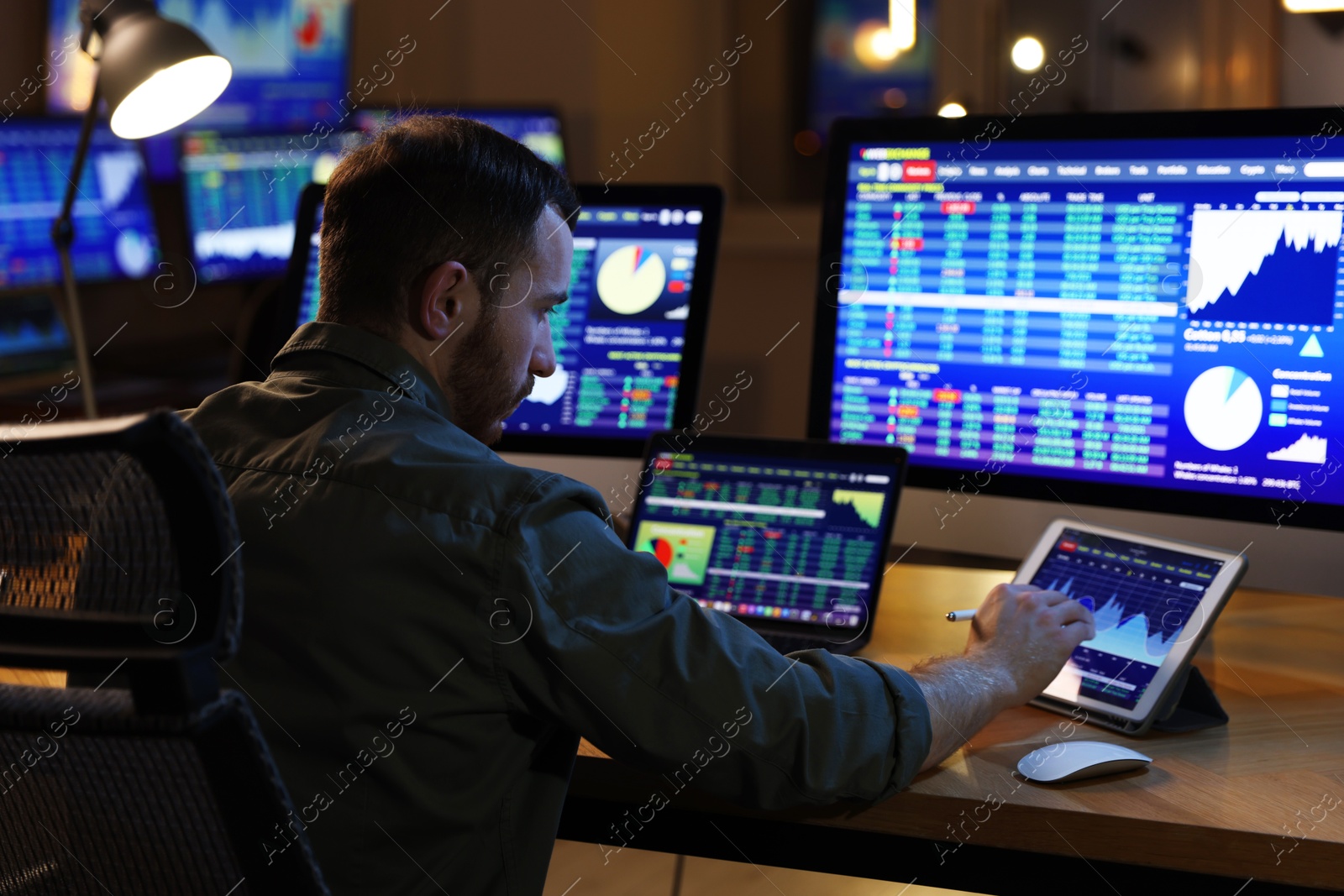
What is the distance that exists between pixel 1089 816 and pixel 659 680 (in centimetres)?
35

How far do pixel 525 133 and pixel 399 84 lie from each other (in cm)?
83

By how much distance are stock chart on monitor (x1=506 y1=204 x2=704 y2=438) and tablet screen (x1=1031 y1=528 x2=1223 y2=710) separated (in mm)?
568

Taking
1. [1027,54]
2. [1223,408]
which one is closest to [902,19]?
[1027,54]

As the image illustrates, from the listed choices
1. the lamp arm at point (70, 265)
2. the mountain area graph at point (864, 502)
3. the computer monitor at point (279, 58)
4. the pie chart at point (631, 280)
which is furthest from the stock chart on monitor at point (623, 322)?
the computer monitor at point (279, 58)

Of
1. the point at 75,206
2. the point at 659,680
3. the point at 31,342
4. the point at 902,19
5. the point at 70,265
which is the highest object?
the point at 902,19

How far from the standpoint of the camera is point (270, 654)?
0.77 m

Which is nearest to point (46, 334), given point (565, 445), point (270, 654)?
point (565, 445)

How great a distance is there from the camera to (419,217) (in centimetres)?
91

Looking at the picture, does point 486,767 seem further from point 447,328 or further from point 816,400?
point 816,400

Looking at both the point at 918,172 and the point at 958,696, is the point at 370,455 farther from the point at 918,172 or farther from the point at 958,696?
the point at 918,172

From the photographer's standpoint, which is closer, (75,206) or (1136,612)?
(1136,612)

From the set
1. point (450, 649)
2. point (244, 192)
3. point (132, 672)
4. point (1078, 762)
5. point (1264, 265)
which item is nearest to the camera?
point (132, 672)

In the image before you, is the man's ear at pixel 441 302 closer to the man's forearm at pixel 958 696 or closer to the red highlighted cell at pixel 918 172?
the man's forearm at pixel 958 696

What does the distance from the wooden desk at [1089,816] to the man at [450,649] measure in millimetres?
55
